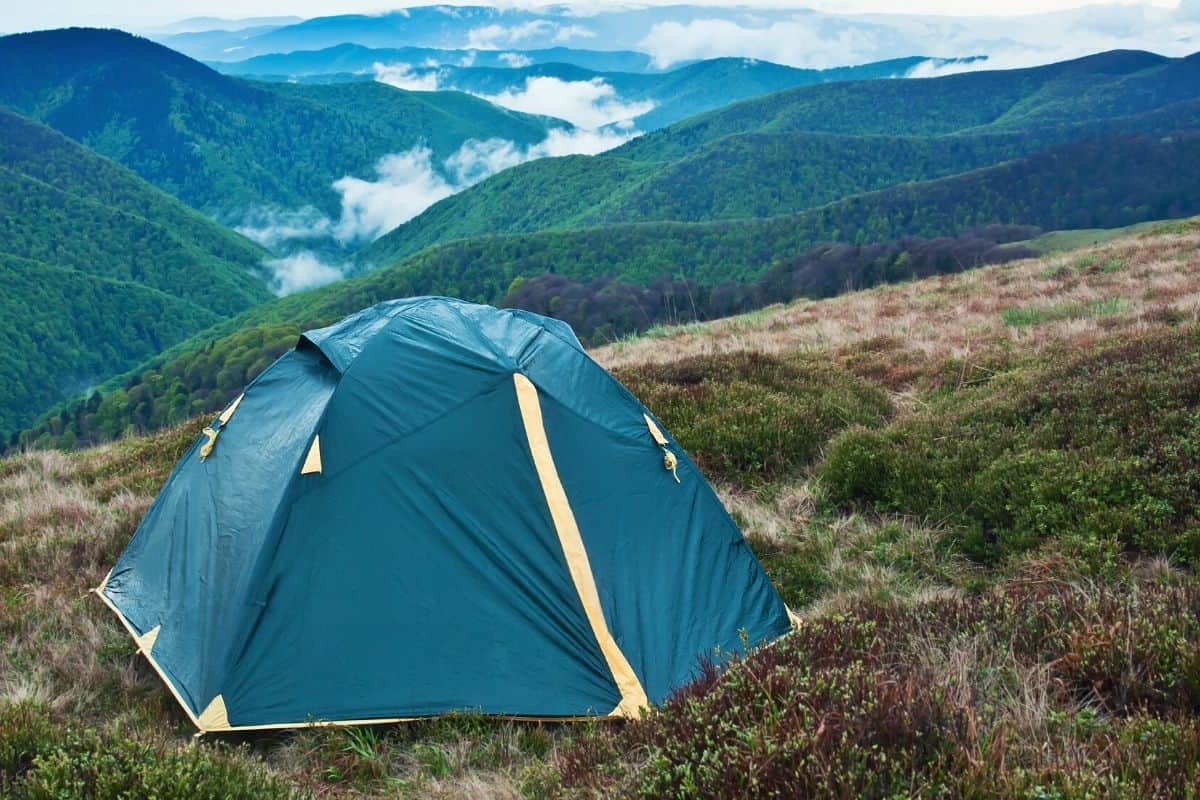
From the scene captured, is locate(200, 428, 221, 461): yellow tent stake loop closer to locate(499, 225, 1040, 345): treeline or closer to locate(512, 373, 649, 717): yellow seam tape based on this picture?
locate(512, 373, 649, 717): yellow seam tape

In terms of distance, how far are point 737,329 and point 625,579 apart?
1290cm

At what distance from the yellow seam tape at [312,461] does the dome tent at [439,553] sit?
20 mm

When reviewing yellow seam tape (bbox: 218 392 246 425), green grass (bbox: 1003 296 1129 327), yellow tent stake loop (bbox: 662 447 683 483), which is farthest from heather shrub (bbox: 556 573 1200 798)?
green grass (bbox: 1003 296 1129 327)

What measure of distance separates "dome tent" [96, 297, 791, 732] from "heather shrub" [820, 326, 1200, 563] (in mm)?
2044

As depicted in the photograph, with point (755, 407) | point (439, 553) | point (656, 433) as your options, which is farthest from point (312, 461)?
point (755, 407)

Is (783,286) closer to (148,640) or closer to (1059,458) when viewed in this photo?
(1059,458)

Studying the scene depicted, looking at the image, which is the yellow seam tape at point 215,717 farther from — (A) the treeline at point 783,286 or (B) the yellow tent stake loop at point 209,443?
(A) the treeline at point 783,286

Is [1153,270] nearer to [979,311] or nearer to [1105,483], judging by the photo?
[979,311]

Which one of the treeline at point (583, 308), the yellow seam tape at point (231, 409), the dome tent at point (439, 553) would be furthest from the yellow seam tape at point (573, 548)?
the treeline at point (583, 308)

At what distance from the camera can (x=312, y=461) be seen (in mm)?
5910

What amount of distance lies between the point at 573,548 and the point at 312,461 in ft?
6.69

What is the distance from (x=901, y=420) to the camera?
29.8ft

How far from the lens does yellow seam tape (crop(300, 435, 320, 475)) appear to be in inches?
231

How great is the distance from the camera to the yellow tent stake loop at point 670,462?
6.54 meters
